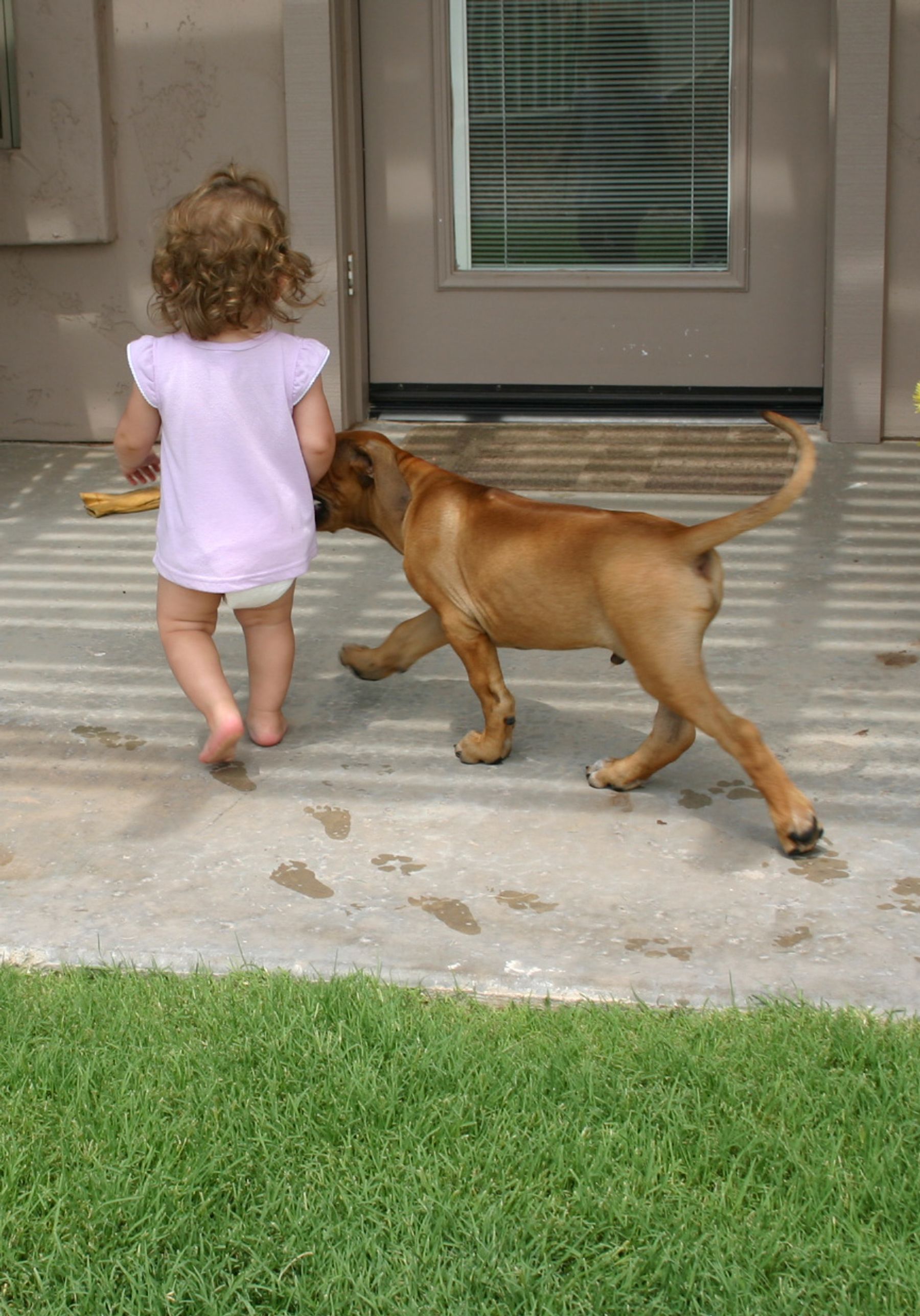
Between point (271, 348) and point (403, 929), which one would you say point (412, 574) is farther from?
point (403, 929)

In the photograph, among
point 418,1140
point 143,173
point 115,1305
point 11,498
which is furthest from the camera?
point 143,173

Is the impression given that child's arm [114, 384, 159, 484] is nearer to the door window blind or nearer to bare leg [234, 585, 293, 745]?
bare leg [234, 585, 293, 745]

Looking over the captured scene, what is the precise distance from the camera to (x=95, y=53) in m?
7.17

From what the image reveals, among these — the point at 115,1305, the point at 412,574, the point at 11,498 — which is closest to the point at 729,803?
the point at 412,574

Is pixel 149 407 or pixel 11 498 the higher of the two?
pixel 149 407

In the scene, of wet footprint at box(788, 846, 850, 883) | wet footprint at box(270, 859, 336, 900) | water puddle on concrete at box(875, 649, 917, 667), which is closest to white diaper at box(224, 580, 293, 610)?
wet footprint at box(270, 859, 336, 900)

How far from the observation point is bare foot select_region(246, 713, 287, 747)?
13.9 feet

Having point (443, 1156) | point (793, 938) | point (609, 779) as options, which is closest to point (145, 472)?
point (609, 779)

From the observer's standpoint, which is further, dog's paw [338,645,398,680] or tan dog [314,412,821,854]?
dog's paw [338,645,398,680]

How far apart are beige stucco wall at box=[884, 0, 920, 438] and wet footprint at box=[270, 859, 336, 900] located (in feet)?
14.5

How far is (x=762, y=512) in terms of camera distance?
3385 millimetres

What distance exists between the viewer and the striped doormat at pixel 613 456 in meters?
6.56

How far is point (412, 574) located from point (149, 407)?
2.57ft

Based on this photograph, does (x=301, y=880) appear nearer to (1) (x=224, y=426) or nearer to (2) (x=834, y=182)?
(1) (x=224, y=426)
